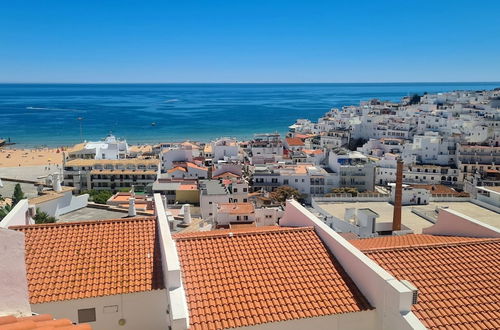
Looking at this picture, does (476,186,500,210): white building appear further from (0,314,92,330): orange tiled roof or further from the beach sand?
the beach sand

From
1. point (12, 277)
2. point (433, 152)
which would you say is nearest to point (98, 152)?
point (433, 152)

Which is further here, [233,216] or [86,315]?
[233,216]

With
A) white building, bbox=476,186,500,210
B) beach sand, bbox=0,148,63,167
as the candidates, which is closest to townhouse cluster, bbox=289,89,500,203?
white building, bbox=476,186,500,210

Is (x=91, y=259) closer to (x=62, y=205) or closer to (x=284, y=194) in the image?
(x=62, y=205)

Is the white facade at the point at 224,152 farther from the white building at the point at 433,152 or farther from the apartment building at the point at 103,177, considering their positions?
the white building at the point at 433,152

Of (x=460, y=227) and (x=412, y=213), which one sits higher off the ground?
(x=460, y=227)

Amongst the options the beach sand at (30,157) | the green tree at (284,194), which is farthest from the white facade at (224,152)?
the beach sand at (30,157)

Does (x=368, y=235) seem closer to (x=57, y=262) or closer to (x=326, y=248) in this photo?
(x=326, y=248)
